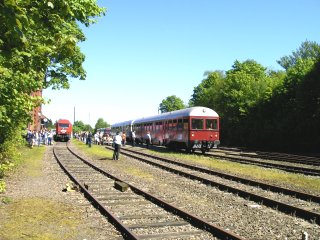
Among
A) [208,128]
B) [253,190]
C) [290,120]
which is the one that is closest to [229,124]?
[290,120]

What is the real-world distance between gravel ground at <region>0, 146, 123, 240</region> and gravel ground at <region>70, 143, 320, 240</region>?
7.21 feet

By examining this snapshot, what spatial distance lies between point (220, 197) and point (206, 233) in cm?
421

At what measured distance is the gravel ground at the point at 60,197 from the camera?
759cm

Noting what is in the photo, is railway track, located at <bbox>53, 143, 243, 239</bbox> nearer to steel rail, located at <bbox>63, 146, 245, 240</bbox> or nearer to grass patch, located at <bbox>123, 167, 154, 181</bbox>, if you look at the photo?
steel rail, located at <bbox>63, 146, 245, 240</bbox>

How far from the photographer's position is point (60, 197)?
11.4 m

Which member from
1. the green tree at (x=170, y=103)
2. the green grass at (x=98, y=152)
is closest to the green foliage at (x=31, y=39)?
the green grass at (x=98, y=152)

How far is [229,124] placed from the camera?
5175 cm

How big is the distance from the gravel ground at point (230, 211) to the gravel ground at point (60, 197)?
86.5 inches

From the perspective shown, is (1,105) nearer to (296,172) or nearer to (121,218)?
(121,218)

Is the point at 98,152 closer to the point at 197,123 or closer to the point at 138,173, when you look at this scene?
the point at 197,123

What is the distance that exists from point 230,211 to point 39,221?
14.1ft

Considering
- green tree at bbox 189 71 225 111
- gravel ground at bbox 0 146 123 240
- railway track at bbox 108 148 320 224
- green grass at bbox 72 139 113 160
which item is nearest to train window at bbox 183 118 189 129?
green grass at bbox 72 139 113 160

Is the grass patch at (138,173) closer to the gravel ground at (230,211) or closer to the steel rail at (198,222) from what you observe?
the gravel ground at (230,211)

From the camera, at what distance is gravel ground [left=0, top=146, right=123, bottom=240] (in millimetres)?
7586
